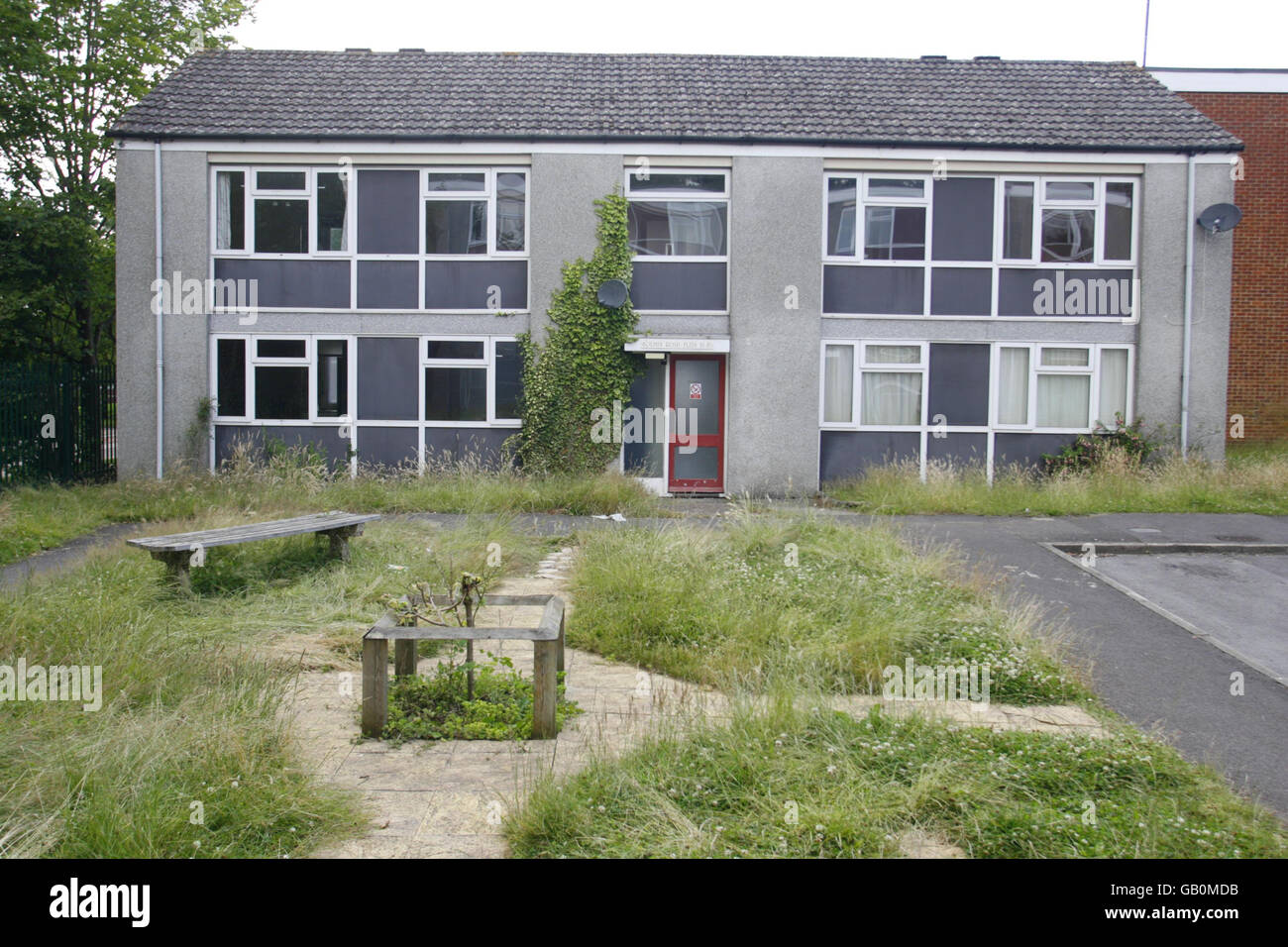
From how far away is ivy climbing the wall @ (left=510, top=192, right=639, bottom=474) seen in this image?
1669 cm

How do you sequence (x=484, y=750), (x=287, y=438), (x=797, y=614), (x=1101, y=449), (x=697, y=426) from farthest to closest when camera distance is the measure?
(x=697, y=426), (x=287, y=438), (x=1101, y=449), (x=797, y=614), (x=484, y=750)

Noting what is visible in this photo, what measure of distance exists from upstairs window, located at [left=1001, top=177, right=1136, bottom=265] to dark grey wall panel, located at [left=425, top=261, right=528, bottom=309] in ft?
27.4

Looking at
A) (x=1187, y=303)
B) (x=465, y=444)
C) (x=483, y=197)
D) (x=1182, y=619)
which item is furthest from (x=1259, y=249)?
(x=465, y=444)

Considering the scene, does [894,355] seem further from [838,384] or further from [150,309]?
[150,309]

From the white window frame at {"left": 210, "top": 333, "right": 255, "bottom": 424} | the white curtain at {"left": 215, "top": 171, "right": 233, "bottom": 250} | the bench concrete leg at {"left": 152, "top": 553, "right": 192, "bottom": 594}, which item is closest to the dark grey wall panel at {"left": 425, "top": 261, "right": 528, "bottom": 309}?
the white window frame at {"left": 210, "top": 333, "right": 255, "bottom": 424}

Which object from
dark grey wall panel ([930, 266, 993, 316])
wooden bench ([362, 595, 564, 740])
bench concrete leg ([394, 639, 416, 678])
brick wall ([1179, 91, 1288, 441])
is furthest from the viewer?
brick wall ([1179, 91, 1288, 441])

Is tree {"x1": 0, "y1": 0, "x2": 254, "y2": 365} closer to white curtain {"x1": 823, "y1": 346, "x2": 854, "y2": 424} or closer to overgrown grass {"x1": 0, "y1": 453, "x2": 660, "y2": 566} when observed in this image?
overgrown grass {"x1": 0, "y1": 453, "x2": 660, "y2": 566}

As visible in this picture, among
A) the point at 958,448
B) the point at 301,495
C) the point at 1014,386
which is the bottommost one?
the point at 301,495

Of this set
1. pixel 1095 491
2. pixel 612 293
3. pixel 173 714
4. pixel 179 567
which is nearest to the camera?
pixel 173 714

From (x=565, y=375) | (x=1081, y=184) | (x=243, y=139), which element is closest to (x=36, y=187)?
(x=243, y=139)

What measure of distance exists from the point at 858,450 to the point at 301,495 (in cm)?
912

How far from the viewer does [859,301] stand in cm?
1741

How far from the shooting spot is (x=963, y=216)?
1742cm

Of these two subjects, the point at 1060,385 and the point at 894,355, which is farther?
the point at 1060,385
